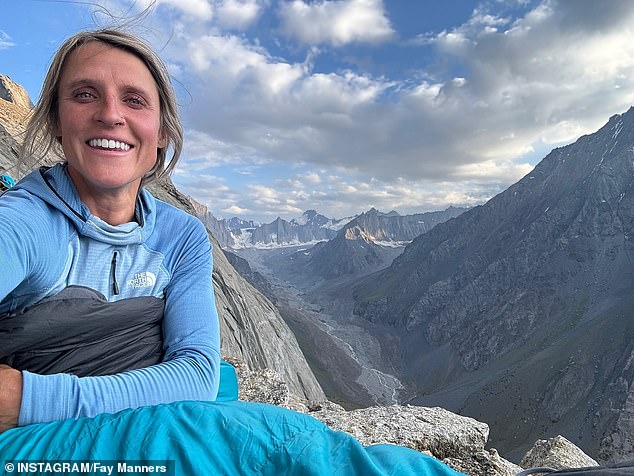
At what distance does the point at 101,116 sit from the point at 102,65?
1.63 feet

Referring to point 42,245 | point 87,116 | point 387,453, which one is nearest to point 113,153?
point 87,116

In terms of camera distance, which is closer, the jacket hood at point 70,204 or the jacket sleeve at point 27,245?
the jacket sleeve at point 27,245

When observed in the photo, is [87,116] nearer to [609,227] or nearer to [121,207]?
[121,207]

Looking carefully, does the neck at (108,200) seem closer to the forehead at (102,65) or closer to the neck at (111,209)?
the neck at (111,209)

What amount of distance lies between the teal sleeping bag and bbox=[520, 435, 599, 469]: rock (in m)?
6.78

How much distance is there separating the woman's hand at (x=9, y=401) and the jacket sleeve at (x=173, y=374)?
0.05 m

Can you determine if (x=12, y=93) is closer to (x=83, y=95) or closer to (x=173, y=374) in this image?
(x=83, y=95)

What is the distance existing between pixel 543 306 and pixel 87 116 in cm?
21884

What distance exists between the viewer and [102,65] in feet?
12.2

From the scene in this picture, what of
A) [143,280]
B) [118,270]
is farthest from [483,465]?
[118,270]

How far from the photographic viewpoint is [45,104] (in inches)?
158

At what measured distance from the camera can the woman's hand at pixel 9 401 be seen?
284 cm

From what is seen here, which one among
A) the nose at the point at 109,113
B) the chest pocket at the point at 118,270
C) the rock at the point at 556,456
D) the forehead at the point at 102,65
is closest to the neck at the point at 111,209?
the chest pocket at the point at 118,270

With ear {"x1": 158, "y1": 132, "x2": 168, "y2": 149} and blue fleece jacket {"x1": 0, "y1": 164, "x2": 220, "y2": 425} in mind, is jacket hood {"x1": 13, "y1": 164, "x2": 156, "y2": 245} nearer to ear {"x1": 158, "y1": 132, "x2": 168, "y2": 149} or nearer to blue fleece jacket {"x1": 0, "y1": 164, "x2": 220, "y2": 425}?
blue fleece jacket {"x1": 0, "y1": 164, "x2": 220, "y2": 425}
